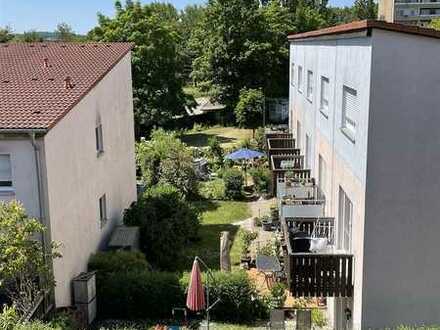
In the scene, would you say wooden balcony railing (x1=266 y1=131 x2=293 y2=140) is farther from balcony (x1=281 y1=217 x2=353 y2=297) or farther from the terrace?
balcony (x1=281 y1=217 x2=353 y2=297)

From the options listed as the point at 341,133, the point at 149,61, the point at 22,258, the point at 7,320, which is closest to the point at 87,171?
the point at 22,258

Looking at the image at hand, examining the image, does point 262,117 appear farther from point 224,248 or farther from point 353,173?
point 353,173

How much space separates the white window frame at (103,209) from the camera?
20.3 m

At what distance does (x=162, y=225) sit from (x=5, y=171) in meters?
8.05

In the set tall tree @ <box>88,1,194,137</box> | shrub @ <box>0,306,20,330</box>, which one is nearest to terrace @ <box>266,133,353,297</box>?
shrub @ <box>0,306,20,330</box>

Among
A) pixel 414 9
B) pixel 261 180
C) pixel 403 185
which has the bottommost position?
pixel 261 180

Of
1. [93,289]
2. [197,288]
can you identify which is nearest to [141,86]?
[93,289]

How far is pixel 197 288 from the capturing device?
13.0 m

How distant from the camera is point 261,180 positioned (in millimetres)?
31875

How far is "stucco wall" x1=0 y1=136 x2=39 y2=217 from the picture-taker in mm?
14609

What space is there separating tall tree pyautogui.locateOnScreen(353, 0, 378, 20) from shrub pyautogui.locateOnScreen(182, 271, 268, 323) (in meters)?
111

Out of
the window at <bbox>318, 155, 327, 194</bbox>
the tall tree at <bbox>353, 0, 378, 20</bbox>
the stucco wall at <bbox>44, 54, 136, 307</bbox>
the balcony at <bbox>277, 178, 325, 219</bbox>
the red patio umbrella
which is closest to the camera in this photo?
the red patio umbrella

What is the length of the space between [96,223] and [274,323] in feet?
25.1

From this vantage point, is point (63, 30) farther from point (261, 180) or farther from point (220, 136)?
point (261, 180)
